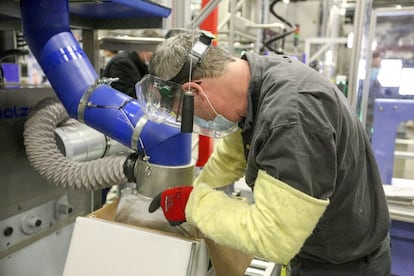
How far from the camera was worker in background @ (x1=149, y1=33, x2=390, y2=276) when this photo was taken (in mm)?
735

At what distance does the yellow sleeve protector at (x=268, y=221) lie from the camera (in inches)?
28.7

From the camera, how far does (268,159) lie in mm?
752

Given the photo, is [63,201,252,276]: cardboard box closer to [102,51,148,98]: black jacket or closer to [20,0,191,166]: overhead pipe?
[20,0,191,166]: overhead pipe

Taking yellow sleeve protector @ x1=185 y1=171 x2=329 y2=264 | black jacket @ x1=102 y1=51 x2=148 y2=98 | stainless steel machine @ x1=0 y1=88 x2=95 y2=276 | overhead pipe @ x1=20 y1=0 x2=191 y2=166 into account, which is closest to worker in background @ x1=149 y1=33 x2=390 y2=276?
yellow sleeve protector @ x1=185 y1=171 x2=329 y2=264

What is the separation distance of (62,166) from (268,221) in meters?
0.70

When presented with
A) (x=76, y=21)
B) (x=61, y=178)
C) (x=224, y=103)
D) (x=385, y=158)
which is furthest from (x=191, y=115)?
(x=385, y=158)

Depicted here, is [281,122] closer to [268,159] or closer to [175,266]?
[268,159]

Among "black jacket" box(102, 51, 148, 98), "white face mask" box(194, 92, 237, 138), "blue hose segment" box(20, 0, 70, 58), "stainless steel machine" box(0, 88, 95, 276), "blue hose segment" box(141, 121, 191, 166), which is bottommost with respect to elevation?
"stainless steel machine" box(0, 88, 95, 276)

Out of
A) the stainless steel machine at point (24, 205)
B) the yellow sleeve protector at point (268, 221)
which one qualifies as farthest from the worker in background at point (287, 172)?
the stainless steel machine at point (24, 205)

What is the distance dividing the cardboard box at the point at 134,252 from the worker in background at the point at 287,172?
0.07 m

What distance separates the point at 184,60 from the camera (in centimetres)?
90

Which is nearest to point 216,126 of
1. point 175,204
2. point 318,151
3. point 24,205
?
point 175,204

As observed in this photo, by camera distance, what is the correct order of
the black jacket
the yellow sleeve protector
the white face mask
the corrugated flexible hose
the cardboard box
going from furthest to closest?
the black jacket < the corrugated flexible hose < the white face mask < the cardboard box < the yellow sleeve protector

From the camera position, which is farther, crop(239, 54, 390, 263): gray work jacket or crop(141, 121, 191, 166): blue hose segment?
crop(141, 121, 191, 166): blue hose segment
